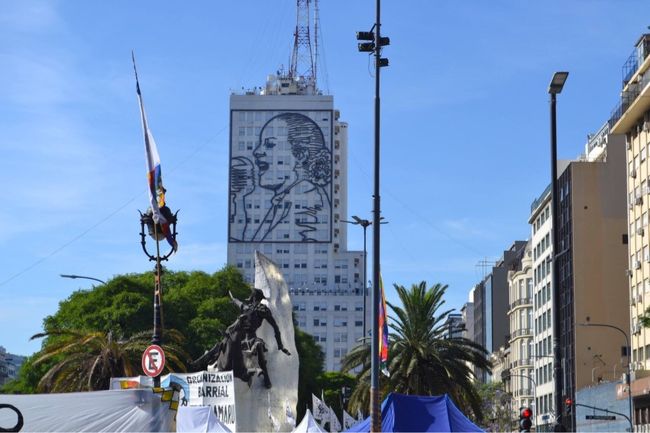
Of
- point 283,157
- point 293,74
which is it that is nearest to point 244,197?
point 283,157

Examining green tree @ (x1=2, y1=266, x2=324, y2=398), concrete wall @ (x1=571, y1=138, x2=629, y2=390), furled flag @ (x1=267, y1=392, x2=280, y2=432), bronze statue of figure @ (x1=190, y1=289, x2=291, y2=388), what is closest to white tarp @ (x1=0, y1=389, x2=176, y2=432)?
bronze statue of figure @ (x1=190, y1=289, x2=291, y2=388)


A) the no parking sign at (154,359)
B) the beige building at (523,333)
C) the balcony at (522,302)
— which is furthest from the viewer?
the balcony at (522,302)

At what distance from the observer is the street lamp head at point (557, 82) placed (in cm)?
2412

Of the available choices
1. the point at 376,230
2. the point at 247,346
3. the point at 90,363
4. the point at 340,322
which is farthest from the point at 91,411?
the point at 340,322

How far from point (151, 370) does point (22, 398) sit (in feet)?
27.4

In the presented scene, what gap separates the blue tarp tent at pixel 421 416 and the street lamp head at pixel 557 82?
7.30 meters

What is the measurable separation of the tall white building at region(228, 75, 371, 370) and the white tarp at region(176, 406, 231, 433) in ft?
481

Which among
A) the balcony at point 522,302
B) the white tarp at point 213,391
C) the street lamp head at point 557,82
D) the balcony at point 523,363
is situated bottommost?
the white tarp at point 213,391

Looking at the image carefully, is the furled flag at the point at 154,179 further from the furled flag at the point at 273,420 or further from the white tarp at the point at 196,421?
the furled flag at the point at 273,420

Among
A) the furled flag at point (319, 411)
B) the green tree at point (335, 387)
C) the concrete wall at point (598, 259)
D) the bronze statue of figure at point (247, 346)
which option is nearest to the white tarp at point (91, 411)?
the bronze statue of figure at point (247, 346)

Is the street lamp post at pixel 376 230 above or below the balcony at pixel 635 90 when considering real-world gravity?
below

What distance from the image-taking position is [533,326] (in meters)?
107

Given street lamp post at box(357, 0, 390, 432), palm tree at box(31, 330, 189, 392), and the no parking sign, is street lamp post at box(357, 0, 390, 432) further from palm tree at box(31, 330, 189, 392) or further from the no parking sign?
palm tree at box(31, 330, 189, 392)

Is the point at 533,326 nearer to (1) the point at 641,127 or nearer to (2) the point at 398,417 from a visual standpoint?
(1) the point at 641,127
